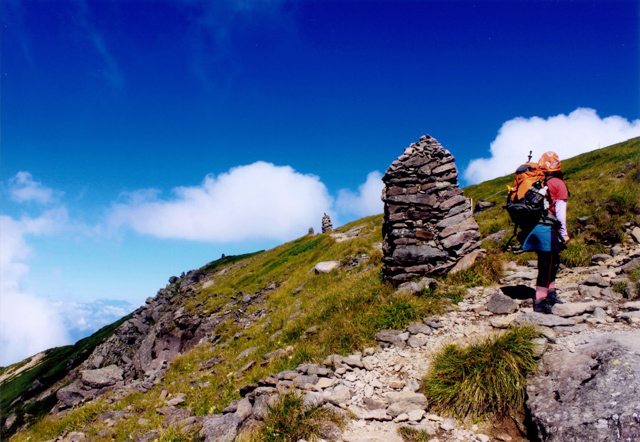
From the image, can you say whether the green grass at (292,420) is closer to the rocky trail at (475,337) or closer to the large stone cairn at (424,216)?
the rocky trail at (475,337)

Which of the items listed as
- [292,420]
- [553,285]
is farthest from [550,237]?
[292,420]

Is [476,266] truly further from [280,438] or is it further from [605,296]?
[280,438]

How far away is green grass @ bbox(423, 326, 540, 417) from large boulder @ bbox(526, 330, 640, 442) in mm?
224

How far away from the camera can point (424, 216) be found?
11281mm

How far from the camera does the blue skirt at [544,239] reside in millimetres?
6414

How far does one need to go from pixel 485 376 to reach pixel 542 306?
2.65 metres

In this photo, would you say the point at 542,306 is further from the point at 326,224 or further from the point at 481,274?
the point at 326,224

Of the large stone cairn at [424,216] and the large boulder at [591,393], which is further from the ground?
the large stone cairn at [424,216]

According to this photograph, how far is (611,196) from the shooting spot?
35.2 ft

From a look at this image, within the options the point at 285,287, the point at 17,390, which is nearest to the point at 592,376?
the point at 285,287

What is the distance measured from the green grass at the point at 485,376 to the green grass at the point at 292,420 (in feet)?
5.52

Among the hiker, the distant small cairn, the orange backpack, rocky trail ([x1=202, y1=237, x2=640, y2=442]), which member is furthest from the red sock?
the distant small cairn

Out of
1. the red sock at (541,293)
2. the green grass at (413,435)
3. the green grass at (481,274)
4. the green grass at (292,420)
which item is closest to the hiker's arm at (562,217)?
the red sock at (541,293)

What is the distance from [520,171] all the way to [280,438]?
7219mm
